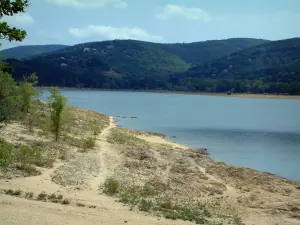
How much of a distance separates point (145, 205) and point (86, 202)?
3423 millimetres

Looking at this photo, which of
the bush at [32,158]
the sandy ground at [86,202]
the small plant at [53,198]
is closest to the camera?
the sandy ground at [86,202]

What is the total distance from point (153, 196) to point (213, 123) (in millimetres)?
78226

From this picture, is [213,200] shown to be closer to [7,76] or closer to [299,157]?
[7,76]

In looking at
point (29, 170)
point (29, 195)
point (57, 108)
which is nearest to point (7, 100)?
point (57, 108)

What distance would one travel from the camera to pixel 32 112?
62.9m

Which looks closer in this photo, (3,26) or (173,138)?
(3,26)

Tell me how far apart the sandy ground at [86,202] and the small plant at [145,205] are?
0.77 meters

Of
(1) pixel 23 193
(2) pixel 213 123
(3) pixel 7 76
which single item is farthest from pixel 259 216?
(2) pixel 213 123

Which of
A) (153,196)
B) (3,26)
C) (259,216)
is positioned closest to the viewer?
(3,26)

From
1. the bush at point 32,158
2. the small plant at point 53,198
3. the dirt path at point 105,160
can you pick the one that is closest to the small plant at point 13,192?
the small plant at point 53,198

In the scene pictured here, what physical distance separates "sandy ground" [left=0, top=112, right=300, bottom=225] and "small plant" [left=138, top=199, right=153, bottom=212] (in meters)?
0.77

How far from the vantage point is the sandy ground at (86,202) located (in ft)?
60.6

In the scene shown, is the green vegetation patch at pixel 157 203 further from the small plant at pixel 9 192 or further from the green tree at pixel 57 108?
the green tree at pixel 57 108

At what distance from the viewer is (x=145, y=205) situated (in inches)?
900
